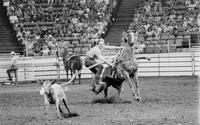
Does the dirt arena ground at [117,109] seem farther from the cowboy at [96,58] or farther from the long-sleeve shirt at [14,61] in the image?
the long-sleeve shirt at [14,61]

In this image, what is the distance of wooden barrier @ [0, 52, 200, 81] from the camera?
29.0m

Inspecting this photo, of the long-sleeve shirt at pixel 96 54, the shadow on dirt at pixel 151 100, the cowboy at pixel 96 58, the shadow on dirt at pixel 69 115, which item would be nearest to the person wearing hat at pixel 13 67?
the cowboy at pixel 96 58

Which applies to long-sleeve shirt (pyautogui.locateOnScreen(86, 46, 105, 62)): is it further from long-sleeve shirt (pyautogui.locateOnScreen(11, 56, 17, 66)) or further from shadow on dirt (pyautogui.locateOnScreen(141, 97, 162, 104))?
long-sleeve shirt (pyautogui.locateOnScreen(11, 56, 17, 66))

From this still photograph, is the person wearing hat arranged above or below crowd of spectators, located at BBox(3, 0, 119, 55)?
below

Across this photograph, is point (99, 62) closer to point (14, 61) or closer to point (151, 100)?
point (151, 100)

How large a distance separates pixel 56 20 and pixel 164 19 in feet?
20.5

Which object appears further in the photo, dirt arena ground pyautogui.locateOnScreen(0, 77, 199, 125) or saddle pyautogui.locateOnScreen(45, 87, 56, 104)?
saddle pyautogui.locateOnScreen(45, 87, 56, 104)

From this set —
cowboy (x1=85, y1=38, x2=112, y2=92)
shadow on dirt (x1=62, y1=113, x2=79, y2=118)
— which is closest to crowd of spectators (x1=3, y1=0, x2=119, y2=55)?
cowboy (x1=85, y1=38, x2=112, y2=92)

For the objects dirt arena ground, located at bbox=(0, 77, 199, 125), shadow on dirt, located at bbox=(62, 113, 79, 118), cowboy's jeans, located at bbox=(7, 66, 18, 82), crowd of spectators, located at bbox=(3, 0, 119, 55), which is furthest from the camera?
crowd of spectators, located at bbox=(3, 0, 119, 55)

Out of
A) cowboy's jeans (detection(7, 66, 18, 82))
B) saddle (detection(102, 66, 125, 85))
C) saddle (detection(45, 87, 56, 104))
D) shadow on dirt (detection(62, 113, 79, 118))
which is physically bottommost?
cowboy's jeans (detection(7, 66, 18, 82))

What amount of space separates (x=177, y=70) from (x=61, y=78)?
18.5 feet

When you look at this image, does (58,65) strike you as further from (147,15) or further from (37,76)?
(147,15)

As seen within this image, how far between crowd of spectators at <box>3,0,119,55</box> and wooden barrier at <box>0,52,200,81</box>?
2.05 m

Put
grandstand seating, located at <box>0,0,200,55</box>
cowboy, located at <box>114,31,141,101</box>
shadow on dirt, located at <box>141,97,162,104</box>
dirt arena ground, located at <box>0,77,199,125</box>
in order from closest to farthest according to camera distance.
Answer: dirt arena ground, located at <box>0,77,199,125</box>, shadow on dirt, located at <box>141,97,162,104</box>, cowboy, located at <box>114,31,141,101</box>, grandstand seating, located at <box>0,0,200,55</box>
